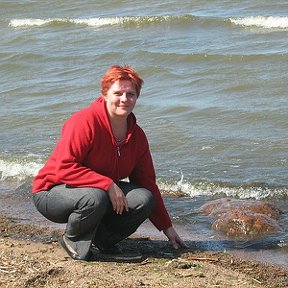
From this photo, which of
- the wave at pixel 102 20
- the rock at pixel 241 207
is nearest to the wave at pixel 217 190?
the rock at pixel 241 207

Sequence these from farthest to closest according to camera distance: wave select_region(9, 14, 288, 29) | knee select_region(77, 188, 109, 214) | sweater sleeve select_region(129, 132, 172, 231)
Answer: wave select_region(9, 14, 288, 29) < sweater sleeve select_region(129, 132, 172, 231) < knee select_region(77, 188, 109, 214)

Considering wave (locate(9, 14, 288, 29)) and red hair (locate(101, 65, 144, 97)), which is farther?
wave (locate(9, 14, 288, 29))

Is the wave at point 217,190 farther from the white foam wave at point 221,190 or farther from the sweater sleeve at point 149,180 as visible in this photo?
the sweater sleeve at point 149,180

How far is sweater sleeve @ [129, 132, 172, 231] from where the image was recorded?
19.0 ft

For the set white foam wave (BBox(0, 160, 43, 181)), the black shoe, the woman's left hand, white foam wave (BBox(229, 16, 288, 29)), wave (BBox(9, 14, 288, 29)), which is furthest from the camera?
wave (BBox(9, 14, 288, 29))

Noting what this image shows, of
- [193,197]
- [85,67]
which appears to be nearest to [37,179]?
[193,197]

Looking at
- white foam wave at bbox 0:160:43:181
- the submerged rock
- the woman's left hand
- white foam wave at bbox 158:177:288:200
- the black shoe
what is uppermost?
the black shoe

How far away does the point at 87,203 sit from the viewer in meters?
5.44

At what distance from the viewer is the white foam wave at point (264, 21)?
663 inches

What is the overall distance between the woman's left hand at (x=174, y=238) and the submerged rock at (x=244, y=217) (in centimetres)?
66

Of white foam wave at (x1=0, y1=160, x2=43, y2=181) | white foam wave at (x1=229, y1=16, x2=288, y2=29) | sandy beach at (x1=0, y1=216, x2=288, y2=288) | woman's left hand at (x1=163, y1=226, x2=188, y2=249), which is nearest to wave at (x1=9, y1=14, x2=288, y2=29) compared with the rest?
white foam wave at (x1=229, y1=16, x2=288, y2=29)

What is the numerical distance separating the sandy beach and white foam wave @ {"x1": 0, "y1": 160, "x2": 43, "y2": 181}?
8.13ft

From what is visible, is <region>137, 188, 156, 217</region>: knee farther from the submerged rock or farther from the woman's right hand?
the submerged rock

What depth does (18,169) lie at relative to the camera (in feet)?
28.8
